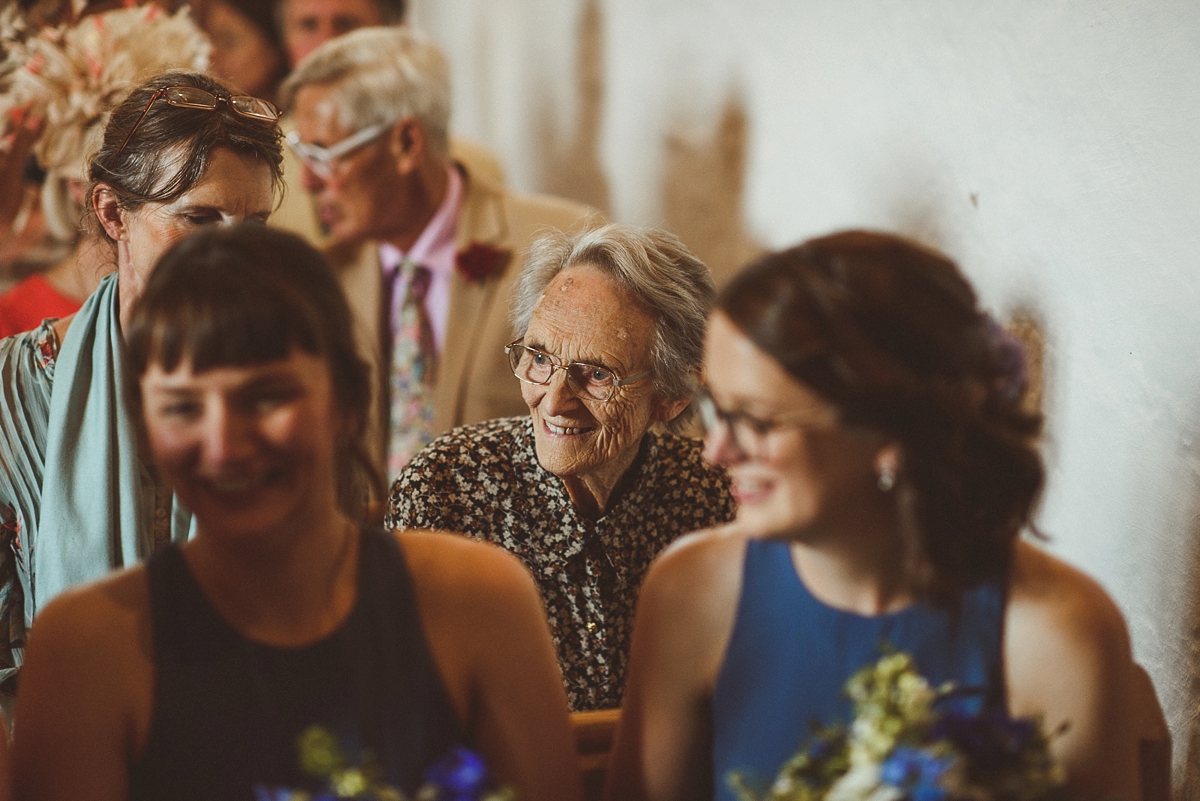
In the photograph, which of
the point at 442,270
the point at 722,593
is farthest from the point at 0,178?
the point at 722,593

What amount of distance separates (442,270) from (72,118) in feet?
3.86

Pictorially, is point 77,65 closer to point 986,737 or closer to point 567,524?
point 567,524

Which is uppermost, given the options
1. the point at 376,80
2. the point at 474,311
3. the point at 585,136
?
the point at 376,80

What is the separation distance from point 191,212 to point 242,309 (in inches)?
33.4

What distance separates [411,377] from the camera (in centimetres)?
358

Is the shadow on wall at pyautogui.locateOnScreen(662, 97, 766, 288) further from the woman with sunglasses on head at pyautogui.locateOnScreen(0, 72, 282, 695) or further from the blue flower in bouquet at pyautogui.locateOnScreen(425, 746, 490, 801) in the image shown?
the blue flower in bouquet at pyautogui.locateOnScreen(425, 746, 490, 801)

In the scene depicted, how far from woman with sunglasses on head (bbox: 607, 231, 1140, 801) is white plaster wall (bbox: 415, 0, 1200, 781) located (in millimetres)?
→ 545

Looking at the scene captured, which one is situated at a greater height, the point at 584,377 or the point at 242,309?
the point at 242,309

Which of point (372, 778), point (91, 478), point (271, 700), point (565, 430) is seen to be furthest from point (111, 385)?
point (372, 778)

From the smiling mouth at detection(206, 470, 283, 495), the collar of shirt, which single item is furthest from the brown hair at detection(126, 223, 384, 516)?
the collar of shirt

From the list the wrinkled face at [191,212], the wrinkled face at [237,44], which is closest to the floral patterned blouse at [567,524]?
the wrinkled face at [191,212]

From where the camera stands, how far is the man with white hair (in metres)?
3.52

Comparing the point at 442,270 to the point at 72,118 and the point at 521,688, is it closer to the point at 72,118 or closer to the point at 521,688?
the point at 72,118

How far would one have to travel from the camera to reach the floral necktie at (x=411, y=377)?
357 centimetres
